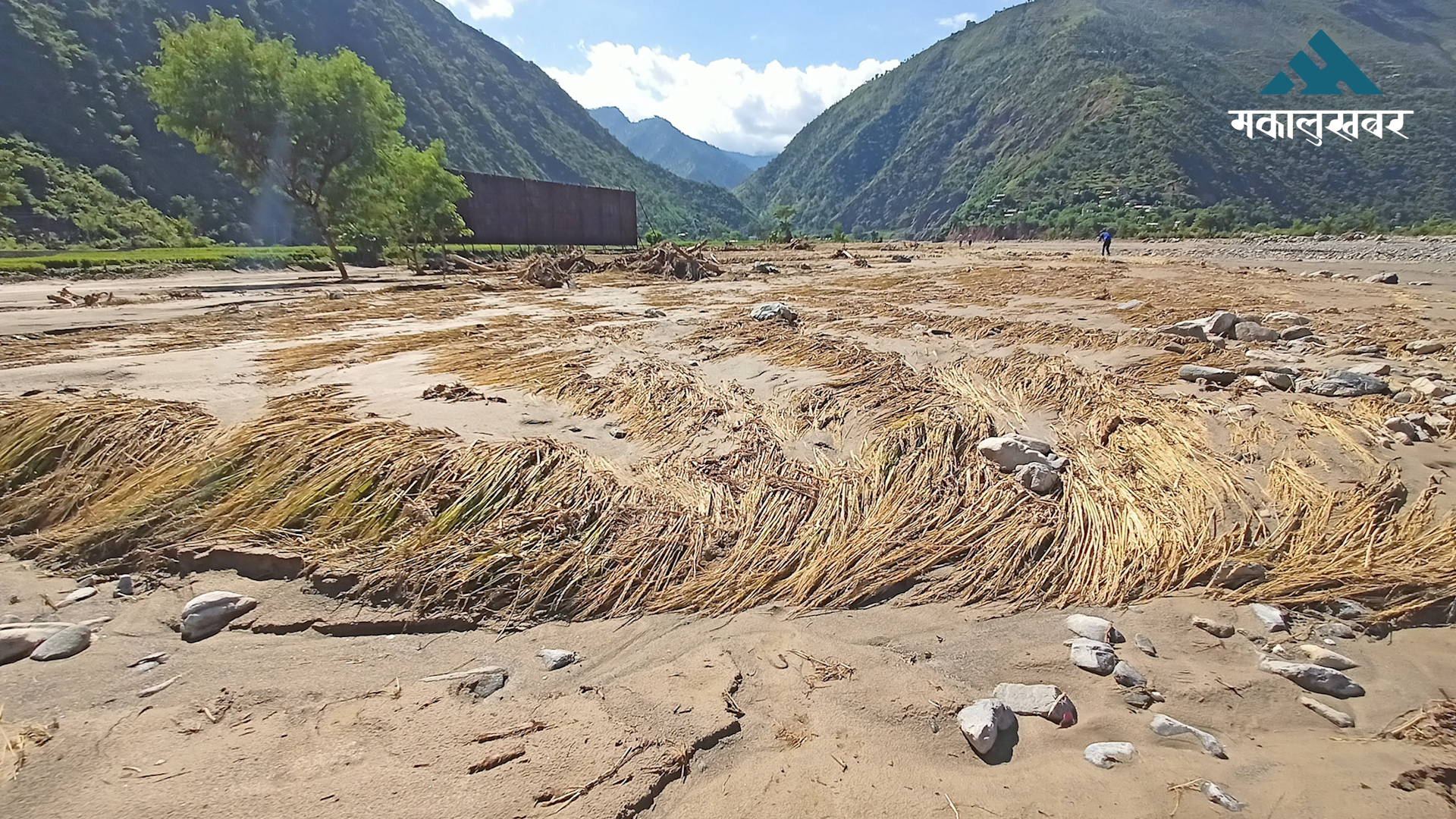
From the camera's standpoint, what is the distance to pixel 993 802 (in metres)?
1.86

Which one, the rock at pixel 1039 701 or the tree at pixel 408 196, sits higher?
the tree at pixel 408 196

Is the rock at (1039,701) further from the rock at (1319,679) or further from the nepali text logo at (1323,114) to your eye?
the nepali text logo at (1323,114)

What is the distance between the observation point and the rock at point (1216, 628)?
263cm

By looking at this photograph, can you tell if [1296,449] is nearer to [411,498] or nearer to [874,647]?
[874,647]

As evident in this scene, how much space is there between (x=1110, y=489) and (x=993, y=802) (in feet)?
8.80

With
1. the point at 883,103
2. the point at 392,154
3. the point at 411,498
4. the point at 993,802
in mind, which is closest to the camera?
the point at 993,802

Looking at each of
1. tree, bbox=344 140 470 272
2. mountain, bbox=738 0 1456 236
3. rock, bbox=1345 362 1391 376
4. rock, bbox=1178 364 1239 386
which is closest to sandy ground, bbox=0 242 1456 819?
rock, bbox=1178 364 1239 386

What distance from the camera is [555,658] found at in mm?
2549

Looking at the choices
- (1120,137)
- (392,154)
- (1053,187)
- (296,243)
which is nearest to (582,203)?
(296,243)

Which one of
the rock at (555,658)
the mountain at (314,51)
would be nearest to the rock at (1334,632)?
the rock at (555,658)

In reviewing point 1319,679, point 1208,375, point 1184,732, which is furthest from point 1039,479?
point 1208,375

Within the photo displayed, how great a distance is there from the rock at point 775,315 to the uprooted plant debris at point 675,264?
1076cm

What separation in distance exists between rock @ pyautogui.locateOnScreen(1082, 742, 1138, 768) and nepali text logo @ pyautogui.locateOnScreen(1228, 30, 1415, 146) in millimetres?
105212

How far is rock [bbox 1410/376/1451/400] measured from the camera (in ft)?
17.2
